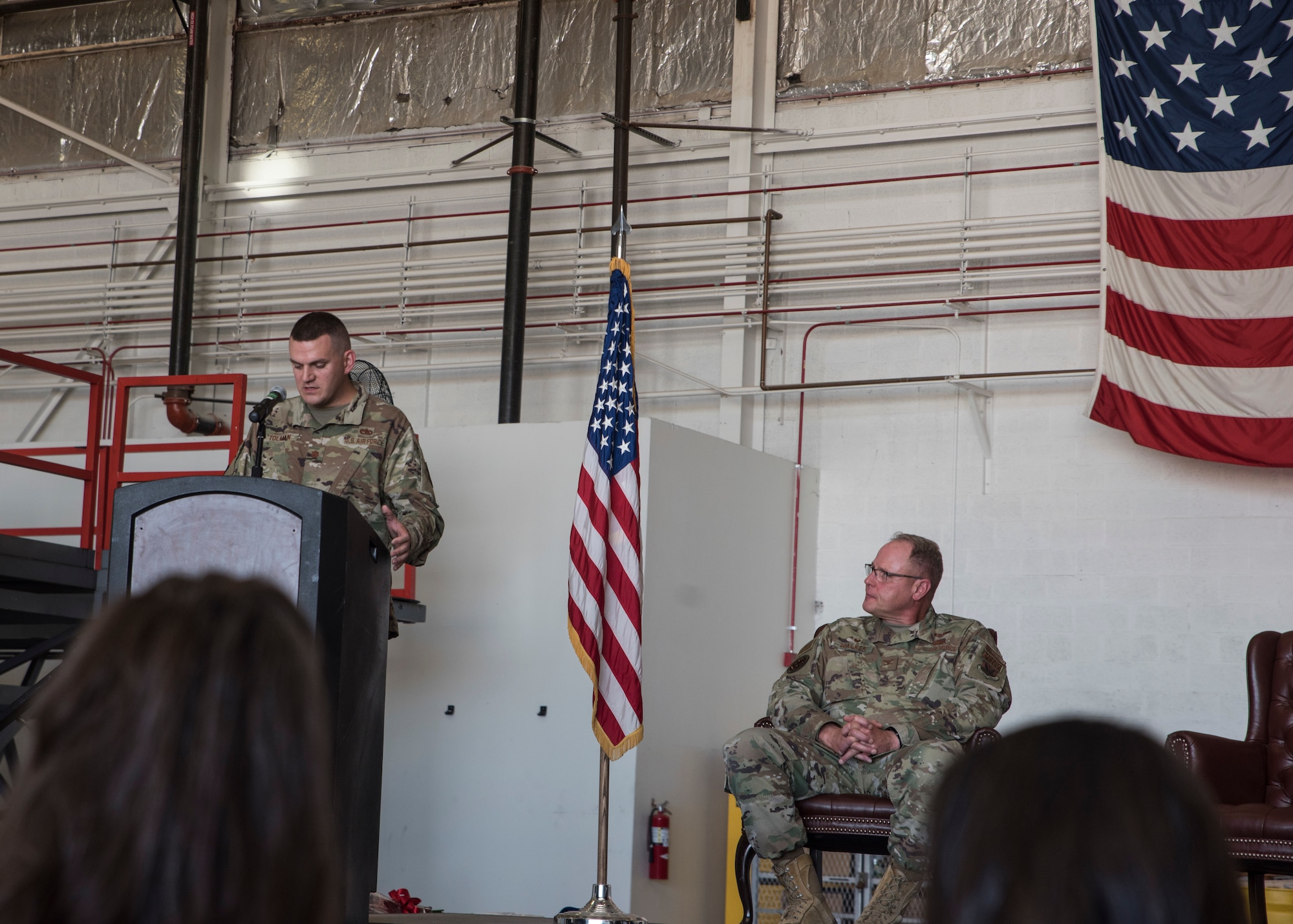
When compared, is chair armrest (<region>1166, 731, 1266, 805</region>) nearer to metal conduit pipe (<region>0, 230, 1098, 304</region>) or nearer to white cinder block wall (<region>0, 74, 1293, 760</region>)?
white cinder block wall (<region>0, 74, 1293, 760</region>)

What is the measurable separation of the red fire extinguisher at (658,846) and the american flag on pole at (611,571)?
0.85 meters

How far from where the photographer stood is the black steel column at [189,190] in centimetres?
698

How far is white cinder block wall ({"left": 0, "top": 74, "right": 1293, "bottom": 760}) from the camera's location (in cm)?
541

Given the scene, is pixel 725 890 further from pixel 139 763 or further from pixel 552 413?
pixel 139 763

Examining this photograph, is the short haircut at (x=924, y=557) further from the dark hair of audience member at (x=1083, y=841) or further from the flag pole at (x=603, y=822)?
the dark hair of audience member at (x=1083, y=841)

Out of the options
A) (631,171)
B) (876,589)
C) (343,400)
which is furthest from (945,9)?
(343,400)

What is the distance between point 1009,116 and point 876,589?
2.76 m

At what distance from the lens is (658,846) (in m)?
4.93

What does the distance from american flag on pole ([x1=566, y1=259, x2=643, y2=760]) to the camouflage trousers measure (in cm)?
54

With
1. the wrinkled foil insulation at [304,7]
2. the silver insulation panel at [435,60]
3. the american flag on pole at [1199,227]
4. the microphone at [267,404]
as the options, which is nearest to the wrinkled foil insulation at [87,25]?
the silver insulation panel at [435,60]

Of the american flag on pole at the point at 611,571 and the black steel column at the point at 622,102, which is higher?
the black steel column at the point at 622,102

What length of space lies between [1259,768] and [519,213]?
12.6 feet

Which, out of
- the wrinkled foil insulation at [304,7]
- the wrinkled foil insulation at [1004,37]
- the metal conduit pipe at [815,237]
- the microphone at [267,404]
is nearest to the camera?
the microphone at [267,404]

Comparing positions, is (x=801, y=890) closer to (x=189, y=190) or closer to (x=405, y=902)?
(x=405, y=902)
